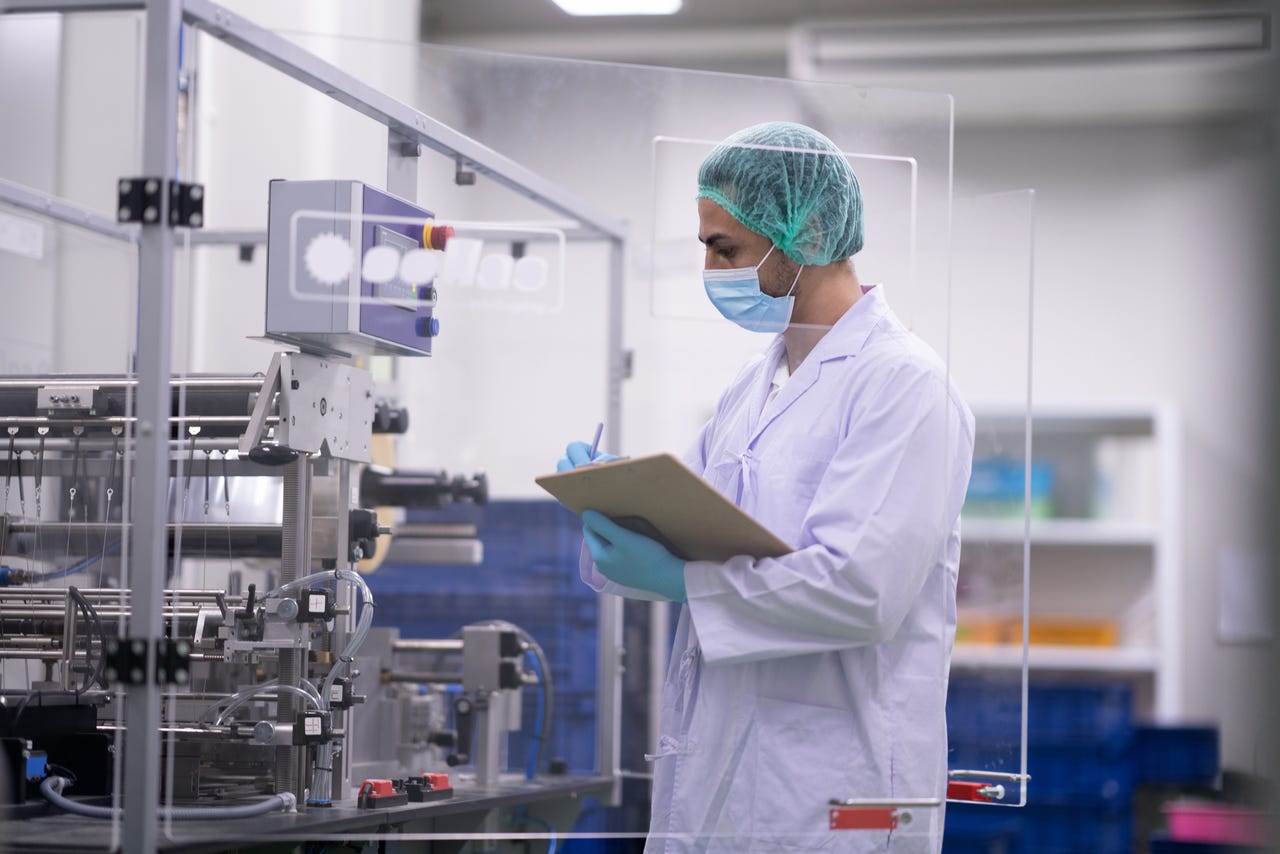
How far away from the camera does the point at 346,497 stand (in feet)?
7.21

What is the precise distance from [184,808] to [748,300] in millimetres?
992

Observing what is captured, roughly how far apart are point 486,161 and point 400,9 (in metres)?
2.09

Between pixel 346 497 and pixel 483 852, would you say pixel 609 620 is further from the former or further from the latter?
pixel 346 497

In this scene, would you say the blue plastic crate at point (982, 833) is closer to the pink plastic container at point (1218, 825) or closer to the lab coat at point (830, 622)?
the pink plastic container at point (1218, 825)

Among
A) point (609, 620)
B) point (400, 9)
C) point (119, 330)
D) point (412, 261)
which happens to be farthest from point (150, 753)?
point (400, 9)

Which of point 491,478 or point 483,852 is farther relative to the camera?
point 491,478

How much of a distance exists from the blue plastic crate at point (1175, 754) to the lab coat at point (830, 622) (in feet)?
9.17

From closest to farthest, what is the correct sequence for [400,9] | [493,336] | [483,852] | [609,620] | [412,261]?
[412,261], [483,852], [493,336], [609,620], [400,9]

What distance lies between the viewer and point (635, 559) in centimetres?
179

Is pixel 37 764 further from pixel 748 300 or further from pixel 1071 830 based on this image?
pixel 1071 830

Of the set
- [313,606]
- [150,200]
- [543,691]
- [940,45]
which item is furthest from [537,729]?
[940,45]

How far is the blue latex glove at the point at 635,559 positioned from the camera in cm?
179

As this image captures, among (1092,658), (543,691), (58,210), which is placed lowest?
(1092,658)

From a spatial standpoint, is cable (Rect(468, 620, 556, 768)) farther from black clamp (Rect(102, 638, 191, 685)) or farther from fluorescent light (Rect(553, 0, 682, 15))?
fluorescent light (Rect(553, 0, 682, 15))
